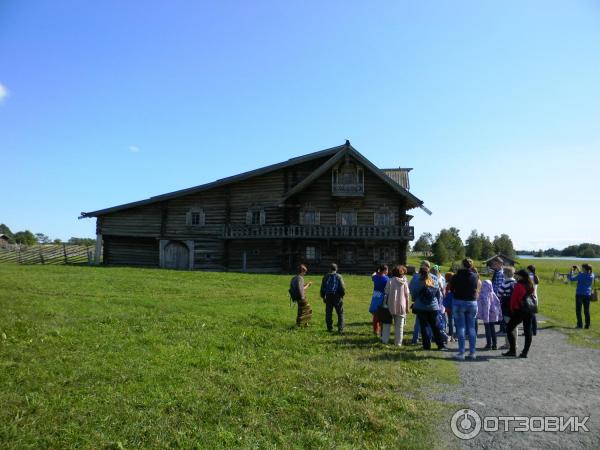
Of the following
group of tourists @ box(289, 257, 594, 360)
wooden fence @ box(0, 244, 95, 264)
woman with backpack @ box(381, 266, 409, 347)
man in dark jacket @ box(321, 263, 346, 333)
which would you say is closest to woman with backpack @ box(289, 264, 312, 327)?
group of tourists @ box(289, 257, 594, 360)

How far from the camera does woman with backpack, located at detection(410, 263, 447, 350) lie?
361 inches

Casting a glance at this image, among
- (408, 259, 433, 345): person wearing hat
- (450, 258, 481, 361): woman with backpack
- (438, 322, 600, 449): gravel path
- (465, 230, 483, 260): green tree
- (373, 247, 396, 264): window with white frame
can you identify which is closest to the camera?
(438, 322, 600, 449): gravel path

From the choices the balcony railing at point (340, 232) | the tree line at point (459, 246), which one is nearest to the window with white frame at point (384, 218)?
the balcony railing at point (340, 232)

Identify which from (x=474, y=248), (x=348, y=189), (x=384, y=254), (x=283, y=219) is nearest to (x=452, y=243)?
(x=474, y=248)

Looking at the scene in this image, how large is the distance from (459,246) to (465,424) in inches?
3135

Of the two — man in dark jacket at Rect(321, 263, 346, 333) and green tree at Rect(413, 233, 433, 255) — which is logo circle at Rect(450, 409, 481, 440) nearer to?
man in dark jacket at Rect(321, 263, 346, 333)

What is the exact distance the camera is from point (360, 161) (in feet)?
102

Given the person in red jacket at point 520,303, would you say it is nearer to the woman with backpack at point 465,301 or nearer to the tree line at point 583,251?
the woman with backpack at point 465,301

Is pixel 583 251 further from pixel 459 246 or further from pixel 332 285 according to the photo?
pixel 332 285

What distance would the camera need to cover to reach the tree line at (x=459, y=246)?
70.1m

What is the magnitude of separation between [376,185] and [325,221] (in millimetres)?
4859

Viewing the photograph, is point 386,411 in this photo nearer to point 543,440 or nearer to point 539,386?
point 543,440

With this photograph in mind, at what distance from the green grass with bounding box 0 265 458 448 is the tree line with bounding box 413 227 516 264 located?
202ft

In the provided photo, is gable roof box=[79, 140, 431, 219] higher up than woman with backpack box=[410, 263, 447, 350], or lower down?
higher up
